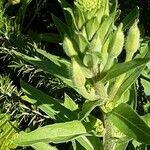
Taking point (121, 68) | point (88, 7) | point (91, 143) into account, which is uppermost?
point (88, 7)

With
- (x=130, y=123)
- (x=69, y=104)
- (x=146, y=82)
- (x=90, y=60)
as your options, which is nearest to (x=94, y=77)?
(x=90, y=60)

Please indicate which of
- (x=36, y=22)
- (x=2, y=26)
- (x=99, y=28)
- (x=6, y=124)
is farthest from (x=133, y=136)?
(x=36, y=22)

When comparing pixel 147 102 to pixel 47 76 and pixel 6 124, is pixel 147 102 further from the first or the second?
pixel 6 124

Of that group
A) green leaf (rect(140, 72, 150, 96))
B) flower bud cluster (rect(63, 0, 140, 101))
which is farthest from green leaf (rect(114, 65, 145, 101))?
green leaf (rect(140, 72, 150, 96))

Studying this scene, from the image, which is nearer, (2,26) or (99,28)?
(99,28)

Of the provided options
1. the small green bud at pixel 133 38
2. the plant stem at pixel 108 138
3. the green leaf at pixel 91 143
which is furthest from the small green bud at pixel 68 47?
the green leaf at pixel 91 143

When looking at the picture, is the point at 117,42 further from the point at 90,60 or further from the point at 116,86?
the point at 116,86

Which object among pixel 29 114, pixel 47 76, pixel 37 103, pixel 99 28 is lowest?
pixel 29 114
